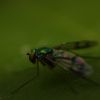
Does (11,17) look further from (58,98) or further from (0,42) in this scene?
(58,98)

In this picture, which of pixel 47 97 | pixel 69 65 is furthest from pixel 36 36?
pixel 47 97

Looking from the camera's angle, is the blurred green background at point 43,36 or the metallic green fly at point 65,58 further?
the metallic green fly at point 65,58

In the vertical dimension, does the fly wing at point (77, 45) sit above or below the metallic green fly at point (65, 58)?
above

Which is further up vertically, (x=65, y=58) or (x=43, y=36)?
(x=43, y=36)

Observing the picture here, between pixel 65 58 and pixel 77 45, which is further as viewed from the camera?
pixel 65 58

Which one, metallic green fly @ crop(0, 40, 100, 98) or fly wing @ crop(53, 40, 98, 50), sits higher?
fly wing @ crop(53, 40, 98, 50)

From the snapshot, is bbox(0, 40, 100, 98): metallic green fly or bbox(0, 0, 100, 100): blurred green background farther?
bbox(0, 40, 100, 98): metallic green fly

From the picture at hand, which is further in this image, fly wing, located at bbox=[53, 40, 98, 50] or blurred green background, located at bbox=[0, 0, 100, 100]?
fly wing, located at bbox=[53, 40, 98, 50]

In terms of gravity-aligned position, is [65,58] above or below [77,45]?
below

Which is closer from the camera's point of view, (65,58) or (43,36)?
(43,36)
